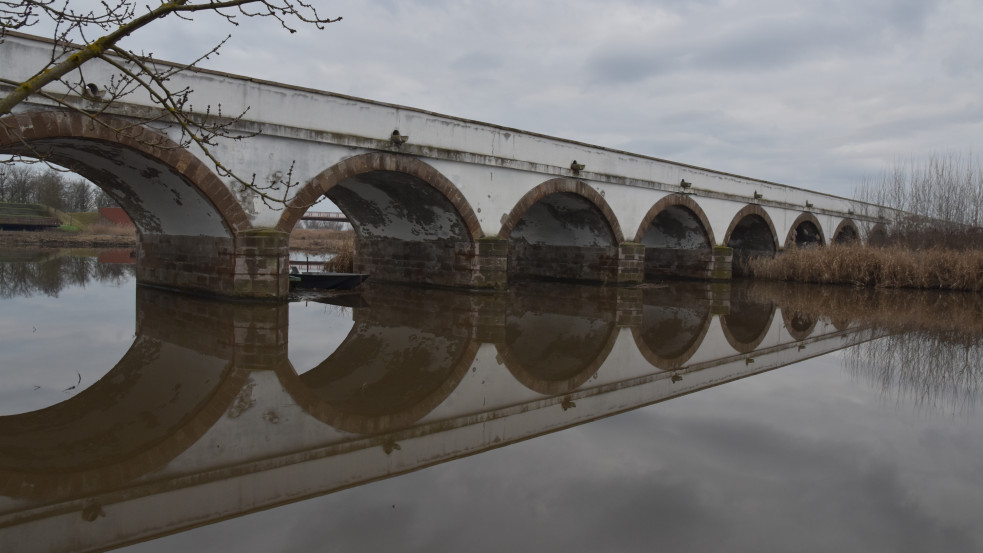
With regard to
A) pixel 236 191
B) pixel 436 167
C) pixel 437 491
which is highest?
pixel 436 167

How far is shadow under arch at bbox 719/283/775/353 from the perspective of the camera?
26.8 feet

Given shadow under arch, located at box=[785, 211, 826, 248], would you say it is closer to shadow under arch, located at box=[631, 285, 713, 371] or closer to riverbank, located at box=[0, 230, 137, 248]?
shadow under arch, located at box=[631, 285, 713, 371]

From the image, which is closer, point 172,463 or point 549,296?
point 172,463

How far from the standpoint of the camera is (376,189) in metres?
13.3

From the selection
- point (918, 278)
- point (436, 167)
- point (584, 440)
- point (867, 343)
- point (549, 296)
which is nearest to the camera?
point (584, 440)

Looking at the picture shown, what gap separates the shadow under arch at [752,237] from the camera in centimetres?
2198

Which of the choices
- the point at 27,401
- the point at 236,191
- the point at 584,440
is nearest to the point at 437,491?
the point at 584,440

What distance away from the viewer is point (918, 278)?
16.4 meters

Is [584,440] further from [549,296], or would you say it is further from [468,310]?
[549,296]

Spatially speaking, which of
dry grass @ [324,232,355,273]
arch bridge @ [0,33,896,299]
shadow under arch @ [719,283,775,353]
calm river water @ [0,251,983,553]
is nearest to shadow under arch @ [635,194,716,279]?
arch bridge @ [0,33,896,299]

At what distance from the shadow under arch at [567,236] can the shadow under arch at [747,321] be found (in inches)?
137

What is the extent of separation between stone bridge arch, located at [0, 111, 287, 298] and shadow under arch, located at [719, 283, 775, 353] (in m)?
6.70

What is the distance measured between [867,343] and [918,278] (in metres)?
10.3

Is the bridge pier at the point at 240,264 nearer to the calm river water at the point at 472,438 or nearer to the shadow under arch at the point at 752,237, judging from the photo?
the calm river water at the point at 472,438
